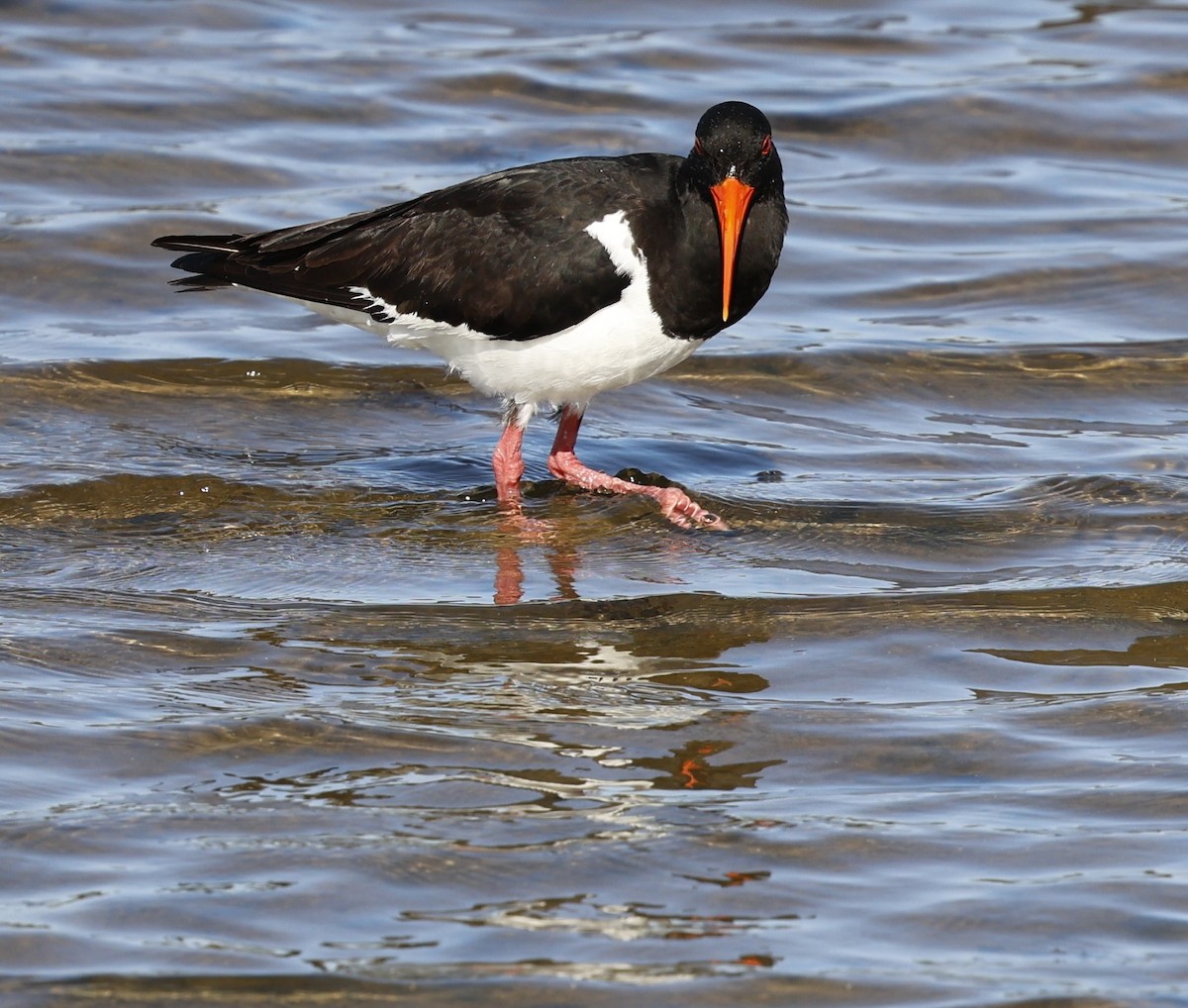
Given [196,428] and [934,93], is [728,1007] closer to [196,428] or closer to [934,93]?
[196,428]

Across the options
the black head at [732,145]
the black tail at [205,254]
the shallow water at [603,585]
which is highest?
the black head at [732,145]

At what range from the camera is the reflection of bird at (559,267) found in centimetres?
735

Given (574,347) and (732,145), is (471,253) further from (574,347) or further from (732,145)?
(732,145)

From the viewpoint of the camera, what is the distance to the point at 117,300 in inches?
395

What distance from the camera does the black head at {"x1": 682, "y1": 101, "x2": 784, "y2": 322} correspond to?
7.23 m

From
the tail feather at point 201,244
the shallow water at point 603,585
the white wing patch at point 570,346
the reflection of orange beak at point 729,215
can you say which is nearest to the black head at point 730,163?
the reflection of orange beak at point 729,215

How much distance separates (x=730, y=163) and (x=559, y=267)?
2.53ft

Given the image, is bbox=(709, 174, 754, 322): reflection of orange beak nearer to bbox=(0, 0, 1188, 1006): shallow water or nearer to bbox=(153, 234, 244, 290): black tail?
bbox=(0, 0, 1188, 1006): shallow water

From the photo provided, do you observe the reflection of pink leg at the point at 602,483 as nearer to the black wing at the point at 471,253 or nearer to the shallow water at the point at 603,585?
the shallow water at the point at 603,585

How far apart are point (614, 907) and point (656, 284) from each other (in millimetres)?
3384

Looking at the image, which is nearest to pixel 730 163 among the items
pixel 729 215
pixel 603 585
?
pixel 729 215

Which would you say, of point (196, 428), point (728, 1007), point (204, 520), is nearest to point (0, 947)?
point (728, 1007)

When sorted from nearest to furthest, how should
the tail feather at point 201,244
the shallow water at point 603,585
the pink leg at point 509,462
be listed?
the shallow water at point 603,585 → the pink leg at point 509,462 → the tail feather at point 201,244

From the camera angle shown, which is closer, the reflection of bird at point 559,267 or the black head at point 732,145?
the black head at point 732,145
